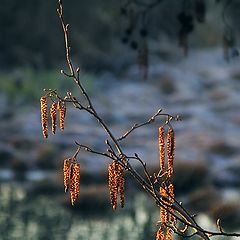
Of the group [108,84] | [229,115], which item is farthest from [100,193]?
[108,84]

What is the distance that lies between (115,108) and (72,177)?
28717 mm

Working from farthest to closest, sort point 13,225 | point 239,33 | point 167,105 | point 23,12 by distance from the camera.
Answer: point 239,33, point 23,12, point 167,105, point 13,225

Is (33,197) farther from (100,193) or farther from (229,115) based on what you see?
(229,115)

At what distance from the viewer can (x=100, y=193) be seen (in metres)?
22.4

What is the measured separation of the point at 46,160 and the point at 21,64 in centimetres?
1454

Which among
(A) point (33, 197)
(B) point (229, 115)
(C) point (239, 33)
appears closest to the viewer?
(A) point (33, 197)

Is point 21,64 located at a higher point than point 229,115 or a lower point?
higher

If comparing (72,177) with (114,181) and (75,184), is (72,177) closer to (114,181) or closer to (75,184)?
(75,184)

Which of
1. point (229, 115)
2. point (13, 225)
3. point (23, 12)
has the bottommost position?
point (13, 225)

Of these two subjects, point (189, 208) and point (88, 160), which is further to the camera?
point (88, 160)

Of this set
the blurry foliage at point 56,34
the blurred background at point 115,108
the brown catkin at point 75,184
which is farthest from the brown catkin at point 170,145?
the blurry foliage at point 56,34

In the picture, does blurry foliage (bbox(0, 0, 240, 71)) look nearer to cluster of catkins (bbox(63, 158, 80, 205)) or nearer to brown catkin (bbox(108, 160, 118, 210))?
cluster of catkins (bbox(63, 158, 80, 205))

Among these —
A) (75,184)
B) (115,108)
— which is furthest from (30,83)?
(75,184)

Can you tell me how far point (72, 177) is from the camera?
6.20 metres
